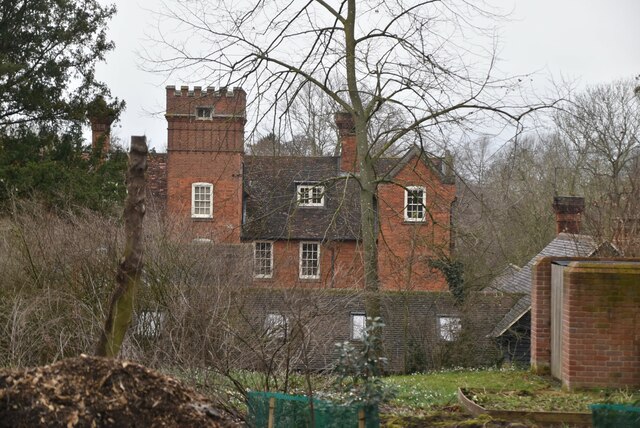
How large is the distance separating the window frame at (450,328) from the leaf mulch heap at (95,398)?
73.6ft

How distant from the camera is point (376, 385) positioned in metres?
8.34

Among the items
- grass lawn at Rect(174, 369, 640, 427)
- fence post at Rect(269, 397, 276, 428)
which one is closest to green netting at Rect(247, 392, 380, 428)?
fence post at Rect(269, 397, 276, 428)

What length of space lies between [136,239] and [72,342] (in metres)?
5.66

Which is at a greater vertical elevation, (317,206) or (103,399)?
(317,206)

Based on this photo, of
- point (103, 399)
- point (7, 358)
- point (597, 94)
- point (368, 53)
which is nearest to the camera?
point (103, 399)

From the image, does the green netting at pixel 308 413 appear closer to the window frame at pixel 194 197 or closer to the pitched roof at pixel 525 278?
the pitched roof at pixel 525 278

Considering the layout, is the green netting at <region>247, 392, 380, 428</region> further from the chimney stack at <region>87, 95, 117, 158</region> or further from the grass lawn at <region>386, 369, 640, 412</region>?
the chimney stack at <region>87, 95, 117, 158</region>

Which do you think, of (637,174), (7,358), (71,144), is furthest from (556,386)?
(71,144)

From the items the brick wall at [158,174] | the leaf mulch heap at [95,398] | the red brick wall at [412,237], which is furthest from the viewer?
the brick wall at [158,174]

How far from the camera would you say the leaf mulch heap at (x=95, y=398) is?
6402mm

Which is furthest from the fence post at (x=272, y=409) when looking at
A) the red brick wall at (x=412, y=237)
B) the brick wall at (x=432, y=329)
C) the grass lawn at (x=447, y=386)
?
the red brick wall at (x=412, y=237)

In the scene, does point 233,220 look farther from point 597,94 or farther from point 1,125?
point 597,94

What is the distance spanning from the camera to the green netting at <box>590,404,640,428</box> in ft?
27.8

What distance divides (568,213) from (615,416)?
24788 mm
